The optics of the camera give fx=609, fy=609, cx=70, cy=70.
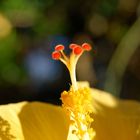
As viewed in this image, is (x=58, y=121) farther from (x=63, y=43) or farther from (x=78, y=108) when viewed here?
(x=63, y=43)

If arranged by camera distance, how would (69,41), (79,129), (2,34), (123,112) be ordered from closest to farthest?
1. (79,129)
2. (123,112)
3. (2,34)
4. (69,41)

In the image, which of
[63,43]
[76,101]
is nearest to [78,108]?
[76,101]

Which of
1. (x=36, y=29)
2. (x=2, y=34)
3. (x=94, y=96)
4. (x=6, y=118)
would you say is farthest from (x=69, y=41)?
(x=6, y=118)

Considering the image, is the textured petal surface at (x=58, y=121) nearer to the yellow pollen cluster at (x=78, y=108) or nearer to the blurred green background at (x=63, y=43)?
the yellow pollen cluster at (x=78, y=108)

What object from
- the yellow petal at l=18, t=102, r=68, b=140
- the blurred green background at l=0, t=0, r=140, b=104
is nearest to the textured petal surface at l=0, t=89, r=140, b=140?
the yellow petal at l=18, t=102, r=68, b=140

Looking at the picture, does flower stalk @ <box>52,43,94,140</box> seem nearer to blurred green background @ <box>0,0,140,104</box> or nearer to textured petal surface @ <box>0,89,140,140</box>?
textured petal surface @ <box>0,89,140,140</box>

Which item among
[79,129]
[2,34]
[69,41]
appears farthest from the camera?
[69,41]

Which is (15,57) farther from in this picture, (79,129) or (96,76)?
(79,129)

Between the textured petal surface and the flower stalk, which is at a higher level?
the flower stalk
